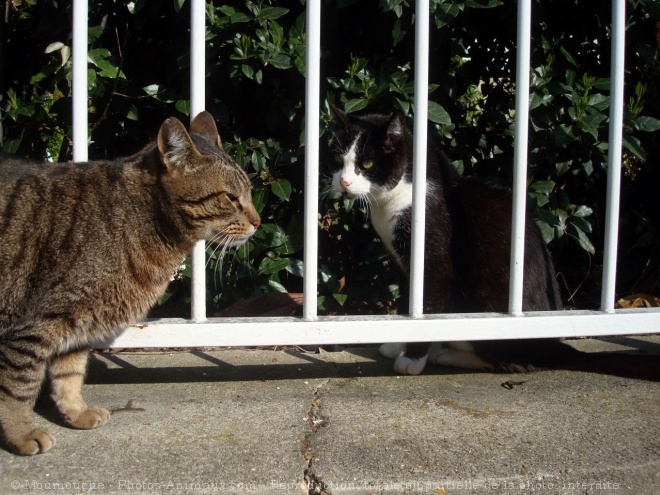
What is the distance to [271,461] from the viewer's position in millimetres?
2092

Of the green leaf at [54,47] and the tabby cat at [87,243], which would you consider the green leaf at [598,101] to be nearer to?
the tabby cat at [87,243]

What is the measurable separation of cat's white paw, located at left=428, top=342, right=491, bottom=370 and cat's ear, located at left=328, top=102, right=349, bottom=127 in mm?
1232

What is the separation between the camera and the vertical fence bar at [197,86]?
2.52 m

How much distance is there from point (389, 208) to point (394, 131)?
40cm

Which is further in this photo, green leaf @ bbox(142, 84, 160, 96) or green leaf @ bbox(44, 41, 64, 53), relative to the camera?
green leaf @ bbox(142, 84, 160, 96)

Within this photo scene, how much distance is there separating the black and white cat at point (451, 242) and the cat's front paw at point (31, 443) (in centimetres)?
146

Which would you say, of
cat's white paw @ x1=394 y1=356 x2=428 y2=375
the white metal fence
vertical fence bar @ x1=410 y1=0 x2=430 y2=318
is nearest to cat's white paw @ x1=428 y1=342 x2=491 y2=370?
cat's white paw @ x1=394 y1=356 x2=428 y2=375

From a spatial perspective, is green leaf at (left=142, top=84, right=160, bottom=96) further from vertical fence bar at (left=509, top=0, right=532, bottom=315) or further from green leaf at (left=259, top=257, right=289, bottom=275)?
vertical fence bar at (left=509, top=0, right=532, bottom=315)

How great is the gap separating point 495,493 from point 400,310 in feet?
4.09

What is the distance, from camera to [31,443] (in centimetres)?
212

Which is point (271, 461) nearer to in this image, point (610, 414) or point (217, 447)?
point (217, 447)

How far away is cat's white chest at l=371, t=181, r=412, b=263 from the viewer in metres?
3.32

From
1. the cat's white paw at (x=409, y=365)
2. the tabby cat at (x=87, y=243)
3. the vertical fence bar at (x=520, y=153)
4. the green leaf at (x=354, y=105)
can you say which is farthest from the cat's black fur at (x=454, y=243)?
the tabby cat at (x=87, y=243)

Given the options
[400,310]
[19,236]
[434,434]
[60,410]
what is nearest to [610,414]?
[434,434]
